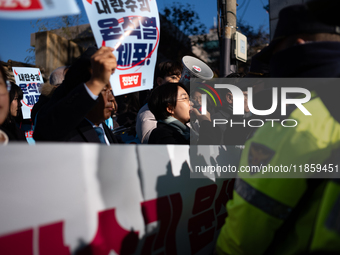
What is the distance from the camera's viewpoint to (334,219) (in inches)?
37.6

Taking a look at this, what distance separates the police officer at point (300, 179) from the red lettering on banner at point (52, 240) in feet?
2.21

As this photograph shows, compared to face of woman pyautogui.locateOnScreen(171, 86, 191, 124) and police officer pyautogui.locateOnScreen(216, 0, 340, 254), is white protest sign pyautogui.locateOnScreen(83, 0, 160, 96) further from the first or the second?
police officer pyautogui.locateOnScreen(216, 0, 340, 254)

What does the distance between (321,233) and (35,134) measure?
1.55 m

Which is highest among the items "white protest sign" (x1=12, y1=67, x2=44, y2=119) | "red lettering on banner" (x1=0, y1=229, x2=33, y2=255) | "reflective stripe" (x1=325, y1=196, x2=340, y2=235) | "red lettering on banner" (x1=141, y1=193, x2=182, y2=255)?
"reflective stripe" (x1=325, y1=196, x2=340, y2=235)

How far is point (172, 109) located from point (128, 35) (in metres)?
0.75

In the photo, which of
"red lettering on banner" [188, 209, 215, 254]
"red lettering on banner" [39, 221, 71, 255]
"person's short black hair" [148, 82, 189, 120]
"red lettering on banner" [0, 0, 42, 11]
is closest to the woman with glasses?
"person's short black hair" [148, 82, 189, 120]

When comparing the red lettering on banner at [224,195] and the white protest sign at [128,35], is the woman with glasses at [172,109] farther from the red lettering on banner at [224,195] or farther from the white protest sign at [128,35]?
the red lettering on banner at [224,195]

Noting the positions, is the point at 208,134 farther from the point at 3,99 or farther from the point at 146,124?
the point at 3,99

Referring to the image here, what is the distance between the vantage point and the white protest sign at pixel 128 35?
2.16 m

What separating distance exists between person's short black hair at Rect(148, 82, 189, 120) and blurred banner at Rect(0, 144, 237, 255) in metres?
0.78

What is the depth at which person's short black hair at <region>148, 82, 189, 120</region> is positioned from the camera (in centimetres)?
261

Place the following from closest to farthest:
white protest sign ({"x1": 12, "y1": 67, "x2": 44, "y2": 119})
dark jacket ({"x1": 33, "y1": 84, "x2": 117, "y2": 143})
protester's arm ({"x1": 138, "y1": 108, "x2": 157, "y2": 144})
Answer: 1. dark jacket ({"x1": 33, "y1": 84, "x2": 117, "y2": 143})
2. protester's arm ({"x1": 138, "y1": 108, "x2": 157, "y2": 144})
3. white protest sign ({"x1": 12, "y1": 67, "x2": 44, "y2": 119})

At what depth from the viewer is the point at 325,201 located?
988 millimetres

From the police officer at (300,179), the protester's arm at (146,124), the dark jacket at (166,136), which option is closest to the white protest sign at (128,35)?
the dark jacket at (166,136)
